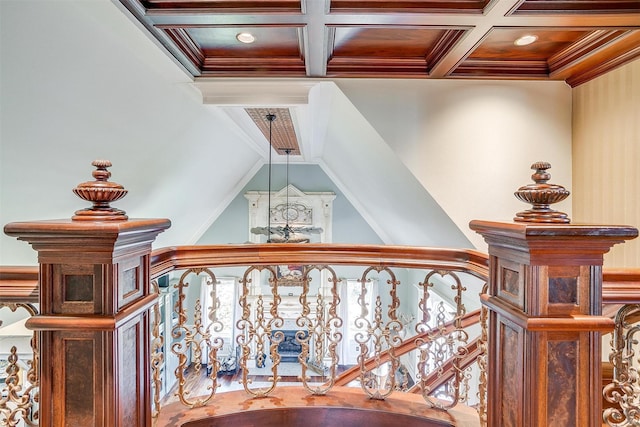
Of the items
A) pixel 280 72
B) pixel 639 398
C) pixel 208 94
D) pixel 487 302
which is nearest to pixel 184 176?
pixel 208 94

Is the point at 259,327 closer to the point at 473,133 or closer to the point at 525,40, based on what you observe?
the point at 473,133

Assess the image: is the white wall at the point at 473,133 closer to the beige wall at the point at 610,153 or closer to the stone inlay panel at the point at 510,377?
the beige wall at the point at 610,153

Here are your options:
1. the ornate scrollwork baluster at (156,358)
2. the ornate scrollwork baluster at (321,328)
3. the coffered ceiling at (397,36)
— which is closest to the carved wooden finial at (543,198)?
the ornate scrollwork baluster at (321,328)

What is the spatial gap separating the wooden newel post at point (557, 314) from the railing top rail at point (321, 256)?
0.35 meters

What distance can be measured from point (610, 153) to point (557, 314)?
2.36 m

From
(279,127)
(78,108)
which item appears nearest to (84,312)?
(78,108)

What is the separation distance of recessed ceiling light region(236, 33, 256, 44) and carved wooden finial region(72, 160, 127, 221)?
1.67 meters

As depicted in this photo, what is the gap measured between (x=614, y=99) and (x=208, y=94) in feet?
10.2

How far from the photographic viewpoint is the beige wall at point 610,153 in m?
2.37

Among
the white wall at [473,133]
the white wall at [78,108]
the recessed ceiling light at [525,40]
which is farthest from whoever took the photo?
the white wall at [473,133]

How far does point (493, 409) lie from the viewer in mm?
1076

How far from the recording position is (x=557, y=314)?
0.91 meters

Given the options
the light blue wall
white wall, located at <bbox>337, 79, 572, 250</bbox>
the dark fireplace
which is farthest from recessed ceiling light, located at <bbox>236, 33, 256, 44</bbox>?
the dark fireplace

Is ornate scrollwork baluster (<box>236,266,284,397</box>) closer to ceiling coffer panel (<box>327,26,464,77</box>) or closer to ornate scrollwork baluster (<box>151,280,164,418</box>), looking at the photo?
ornate scrollwork baluster (<box>151,280,164,418</box>)
